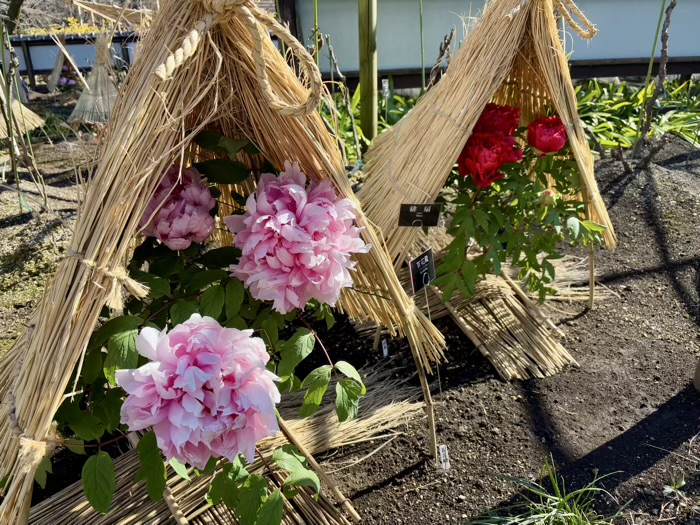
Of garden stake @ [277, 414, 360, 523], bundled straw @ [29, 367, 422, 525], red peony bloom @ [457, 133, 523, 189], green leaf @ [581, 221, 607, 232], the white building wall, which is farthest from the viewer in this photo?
the white building wall

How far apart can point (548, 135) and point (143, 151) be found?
1119mm

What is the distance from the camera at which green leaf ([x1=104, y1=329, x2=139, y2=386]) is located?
909 mm

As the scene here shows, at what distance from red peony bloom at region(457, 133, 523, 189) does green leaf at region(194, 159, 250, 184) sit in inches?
27.1

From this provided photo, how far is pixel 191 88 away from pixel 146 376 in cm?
47

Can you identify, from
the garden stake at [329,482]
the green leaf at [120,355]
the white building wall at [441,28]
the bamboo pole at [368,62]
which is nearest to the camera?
the green leaf at [120,355]

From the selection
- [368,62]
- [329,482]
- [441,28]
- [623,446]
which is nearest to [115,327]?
[329,482]

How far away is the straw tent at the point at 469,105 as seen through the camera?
1.45 m

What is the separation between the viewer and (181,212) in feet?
3.55

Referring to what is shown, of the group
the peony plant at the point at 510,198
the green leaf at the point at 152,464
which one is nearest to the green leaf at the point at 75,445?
the green leaf at the point at 152,464

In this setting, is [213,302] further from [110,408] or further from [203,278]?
[110,408]

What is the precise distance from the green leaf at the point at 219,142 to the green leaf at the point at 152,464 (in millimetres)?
Result: 511

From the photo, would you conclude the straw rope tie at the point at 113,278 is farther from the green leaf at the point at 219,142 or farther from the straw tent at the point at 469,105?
the straw tent at the point at 469,105

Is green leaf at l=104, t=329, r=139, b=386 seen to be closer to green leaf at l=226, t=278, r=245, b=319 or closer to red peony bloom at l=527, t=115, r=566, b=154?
green leaf at l=226, t=278, r=245, b=319

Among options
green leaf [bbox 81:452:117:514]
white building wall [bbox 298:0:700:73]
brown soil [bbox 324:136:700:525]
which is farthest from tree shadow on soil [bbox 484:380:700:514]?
white building wall [bbox 298:0:700:73]
